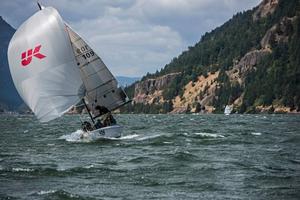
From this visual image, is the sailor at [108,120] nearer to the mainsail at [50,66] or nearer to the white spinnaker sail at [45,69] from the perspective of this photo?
the mainsail at [50,66]

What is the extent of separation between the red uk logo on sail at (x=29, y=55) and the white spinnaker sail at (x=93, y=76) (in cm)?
428

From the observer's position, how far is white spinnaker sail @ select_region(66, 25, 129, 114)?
52719 mm

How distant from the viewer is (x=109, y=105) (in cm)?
5450

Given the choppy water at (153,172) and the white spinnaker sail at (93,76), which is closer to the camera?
the choppy water at (153,172)

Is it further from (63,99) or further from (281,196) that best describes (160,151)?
(281,196)

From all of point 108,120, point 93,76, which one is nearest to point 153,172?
point 108,120

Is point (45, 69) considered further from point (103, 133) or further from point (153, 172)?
point (153, 172)

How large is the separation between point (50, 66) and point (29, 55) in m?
2.06

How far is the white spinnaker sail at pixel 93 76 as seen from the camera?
52.7 m

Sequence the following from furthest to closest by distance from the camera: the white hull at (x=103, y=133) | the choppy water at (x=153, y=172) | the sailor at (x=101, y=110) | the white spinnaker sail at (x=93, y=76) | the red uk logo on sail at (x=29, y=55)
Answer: the sailor at (x=101, y=110) < the white spinnaker sail at (x=93, y=76) < the white hull at (x=103, y=133) < the red uk logo on sail at (x=29, y=55) < the choppy water at (x=153, y=172)

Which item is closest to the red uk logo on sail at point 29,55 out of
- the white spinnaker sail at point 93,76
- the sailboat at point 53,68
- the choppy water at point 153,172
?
the sailboat at point 53,68

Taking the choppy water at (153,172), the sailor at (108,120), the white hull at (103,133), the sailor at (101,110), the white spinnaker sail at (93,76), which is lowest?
the choppy water at (153,172)

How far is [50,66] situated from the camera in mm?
49688

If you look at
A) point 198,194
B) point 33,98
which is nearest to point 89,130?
point 33,98
